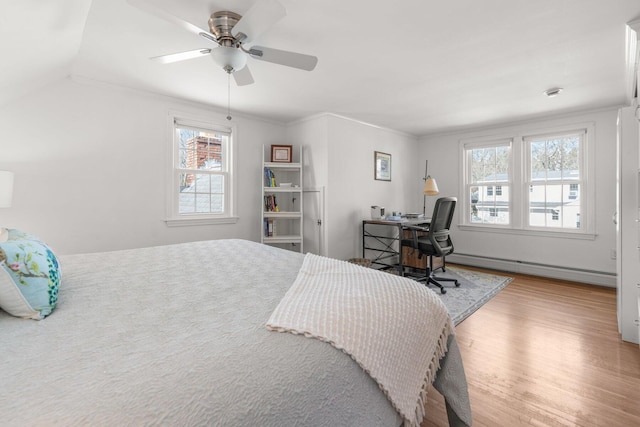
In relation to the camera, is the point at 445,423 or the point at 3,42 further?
the point at 3,42

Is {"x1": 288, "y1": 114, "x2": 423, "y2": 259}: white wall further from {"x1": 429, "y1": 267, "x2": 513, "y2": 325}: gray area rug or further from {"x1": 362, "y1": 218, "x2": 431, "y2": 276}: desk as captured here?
{"x1": 429, "y1": 267, "x2": 513, "y2": 325}: gray area rug

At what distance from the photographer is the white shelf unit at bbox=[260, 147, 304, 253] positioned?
398cm

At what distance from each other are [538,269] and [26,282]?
5.32 meters

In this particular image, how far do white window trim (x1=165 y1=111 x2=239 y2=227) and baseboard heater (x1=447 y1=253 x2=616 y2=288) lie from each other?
3783 millimetres

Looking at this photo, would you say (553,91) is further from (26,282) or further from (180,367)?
(26,282)

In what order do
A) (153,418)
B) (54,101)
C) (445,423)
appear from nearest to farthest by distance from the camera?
(153,418), (445,423), (54,101)

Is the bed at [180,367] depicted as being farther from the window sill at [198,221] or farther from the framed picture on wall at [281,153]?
the framed picture on wall at [281,153]

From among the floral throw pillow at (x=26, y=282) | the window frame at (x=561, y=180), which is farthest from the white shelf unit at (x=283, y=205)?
the window frame at (x=561, y=180)

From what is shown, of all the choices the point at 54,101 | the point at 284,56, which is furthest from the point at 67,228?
the point at 284,56

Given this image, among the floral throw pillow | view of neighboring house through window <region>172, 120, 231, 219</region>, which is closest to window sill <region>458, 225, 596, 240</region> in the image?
view of neighboring house through window <region>172, 120, 231, 219</region>

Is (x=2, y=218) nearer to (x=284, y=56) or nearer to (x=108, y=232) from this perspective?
(x=108, y=232)

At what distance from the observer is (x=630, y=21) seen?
6.31ft

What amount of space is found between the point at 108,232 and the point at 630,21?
449cm

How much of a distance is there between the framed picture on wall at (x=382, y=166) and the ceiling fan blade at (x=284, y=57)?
9.40ft
